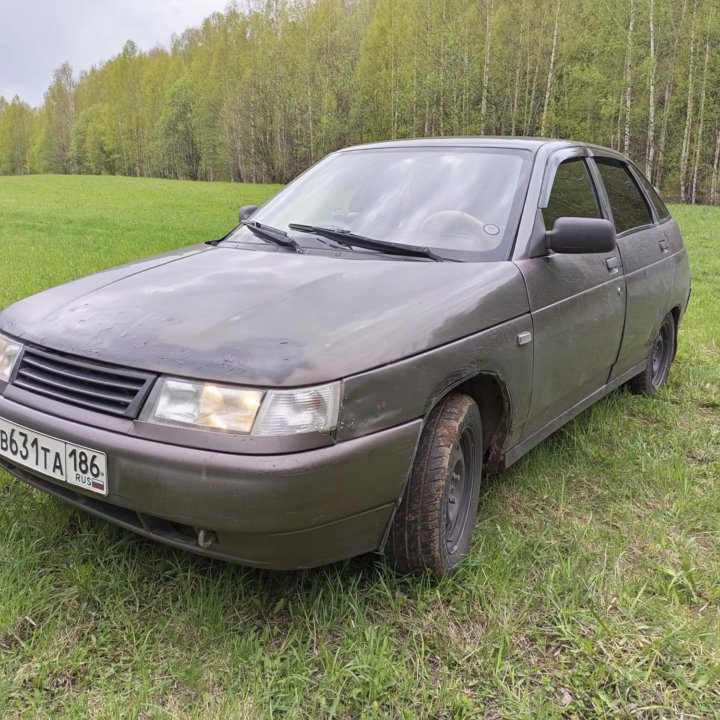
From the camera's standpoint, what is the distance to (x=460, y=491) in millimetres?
2379

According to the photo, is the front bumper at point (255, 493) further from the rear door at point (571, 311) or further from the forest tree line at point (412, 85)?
the forest tree line at point (412, 85)

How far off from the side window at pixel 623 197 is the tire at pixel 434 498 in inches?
71.7

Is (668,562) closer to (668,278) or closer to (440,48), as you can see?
(668,278)

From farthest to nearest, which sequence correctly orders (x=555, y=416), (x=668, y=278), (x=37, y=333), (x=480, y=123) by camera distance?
(x=480, y=123) → (x=668, y=278) → (x=555, y=416) → (x=37, y=333)

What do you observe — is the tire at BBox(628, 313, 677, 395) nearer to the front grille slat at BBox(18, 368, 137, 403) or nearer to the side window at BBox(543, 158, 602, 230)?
the side window at BBox(543, 158, 602, 230)

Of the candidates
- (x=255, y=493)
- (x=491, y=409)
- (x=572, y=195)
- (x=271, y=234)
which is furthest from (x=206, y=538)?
(x=572, y=195)

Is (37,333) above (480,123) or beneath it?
beneath

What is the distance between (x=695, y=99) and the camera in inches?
1007

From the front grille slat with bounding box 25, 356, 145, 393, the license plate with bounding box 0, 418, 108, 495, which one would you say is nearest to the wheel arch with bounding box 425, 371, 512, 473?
the front grille slat with bounding box 25, 356, 145, 393

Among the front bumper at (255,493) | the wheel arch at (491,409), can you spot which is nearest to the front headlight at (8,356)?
the front bumper at (255,493)

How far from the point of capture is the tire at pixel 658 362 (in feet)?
13.4

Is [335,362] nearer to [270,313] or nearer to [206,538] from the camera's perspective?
[270,313]

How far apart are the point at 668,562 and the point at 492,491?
2.48ft

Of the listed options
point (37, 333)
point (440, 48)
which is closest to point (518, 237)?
point (37, 333)
